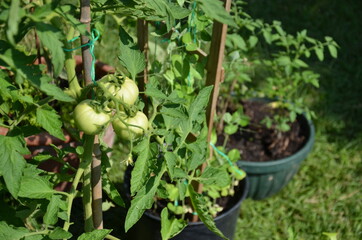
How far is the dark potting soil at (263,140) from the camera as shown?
2.26 metres

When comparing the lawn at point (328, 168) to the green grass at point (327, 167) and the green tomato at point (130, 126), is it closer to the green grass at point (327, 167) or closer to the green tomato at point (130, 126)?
the green grass at point (327, 167)

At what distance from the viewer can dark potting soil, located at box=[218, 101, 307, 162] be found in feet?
7.40

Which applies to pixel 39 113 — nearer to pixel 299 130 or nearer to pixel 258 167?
pixel 258 167

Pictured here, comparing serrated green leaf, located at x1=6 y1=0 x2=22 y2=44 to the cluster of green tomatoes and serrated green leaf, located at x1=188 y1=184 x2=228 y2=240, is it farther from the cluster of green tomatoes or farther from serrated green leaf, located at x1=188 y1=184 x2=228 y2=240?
serrated green leaf, located at x1=188 y1=184 x2=228 y2=240

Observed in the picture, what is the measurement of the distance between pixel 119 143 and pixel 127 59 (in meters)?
1.47

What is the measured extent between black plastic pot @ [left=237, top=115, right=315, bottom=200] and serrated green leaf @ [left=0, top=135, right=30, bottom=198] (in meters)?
1.31

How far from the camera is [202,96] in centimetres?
115

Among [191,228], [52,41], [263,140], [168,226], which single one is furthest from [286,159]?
[52,41]

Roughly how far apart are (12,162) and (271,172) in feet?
4.91

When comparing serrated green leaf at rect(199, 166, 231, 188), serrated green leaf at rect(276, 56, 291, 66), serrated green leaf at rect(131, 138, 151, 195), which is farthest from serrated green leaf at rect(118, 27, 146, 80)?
serrated green leaf at rect(276, 56, 291, 66)

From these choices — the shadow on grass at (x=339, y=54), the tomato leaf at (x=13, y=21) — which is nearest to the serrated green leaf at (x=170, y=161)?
the tomato leaf at (x=13, y=21)

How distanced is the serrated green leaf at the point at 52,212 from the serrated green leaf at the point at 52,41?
467 millimetres

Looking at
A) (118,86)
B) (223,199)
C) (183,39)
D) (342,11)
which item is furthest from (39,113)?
(342,11)

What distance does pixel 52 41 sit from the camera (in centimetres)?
69
